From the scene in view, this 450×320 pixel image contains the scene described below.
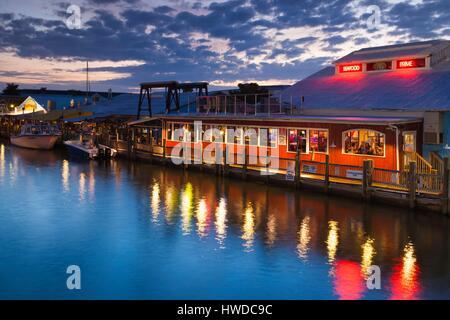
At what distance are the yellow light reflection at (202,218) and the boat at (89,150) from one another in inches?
1078

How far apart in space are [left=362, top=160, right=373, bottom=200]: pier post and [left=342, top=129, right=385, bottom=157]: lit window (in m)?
2.50

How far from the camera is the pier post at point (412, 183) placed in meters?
26.1

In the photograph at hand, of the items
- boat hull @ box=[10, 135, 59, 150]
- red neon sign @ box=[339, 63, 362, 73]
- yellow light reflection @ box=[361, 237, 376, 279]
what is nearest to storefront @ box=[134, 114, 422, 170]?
yellow light reflection @ box=[361, 237, 376, 279]

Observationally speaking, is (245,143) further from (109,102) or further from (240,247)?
(109,102)

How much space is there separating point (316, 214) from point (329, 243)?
5445mm

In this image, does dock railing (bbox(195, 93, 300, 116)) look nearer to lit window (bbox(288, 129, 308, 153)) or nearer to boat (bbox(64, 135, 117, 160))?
lit window (bbox(288, 129, 308, 153))

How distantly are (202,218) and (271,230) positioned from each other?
4238 mm

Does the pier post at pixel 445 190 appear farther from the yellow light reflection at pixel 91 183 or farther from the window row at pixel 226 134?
the yellow light reflection at pixel 91 183

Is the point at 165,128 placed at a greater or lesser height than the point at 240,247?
greater

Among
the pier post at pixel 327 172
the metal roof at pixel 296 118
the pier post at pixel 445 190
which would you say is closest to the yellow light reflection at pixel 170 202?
the metal roof at pixel 296 118

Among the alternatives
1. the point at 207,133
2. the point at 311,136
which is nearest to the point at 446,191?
the point at 311,136

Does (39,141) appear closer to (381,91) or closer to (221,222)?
(381,91)

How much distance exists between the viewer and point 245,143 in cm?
4116
